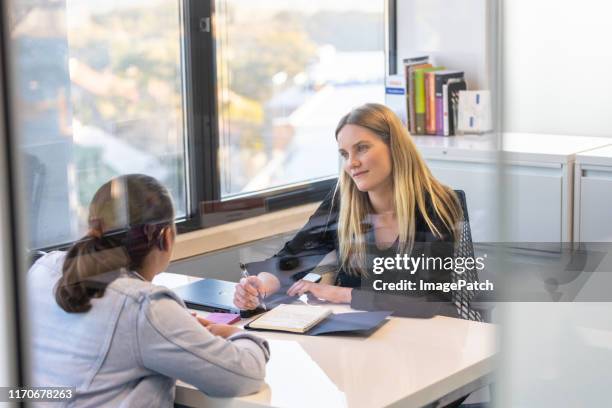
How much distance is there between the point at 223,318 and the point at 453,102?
79 centimetres

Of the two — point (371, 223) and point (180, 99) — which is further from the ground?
point (180, 99)

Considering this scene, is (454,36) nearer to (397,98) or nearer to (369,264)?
(397,98)

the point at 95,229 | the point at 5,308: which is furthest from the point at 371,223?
the point at 5,308

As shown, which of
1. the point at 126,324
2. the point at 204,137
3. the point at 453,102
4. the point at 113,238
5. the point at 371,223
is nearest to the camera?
the point at 453,102

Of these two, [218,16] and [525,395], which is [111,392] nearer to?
[525,395]

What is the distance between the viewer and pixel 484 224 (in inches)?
55.2

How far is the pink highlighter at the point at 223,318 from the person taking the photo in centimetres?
196

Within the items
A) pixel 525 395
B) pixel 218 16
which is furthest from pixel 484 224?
pixel 218 16

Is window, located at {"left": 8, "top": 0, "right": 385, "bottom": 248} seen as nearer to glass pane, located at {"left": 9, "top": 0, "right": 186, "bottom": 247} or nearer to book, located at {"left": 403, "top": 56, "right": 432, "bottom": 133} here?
glass pane, located at {"left": 9, "top": 0, "right": 186, "bottom": 247}

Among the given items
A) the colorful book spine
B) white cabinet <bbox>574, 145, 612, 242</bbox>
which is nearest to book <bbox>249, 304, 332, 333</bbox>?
the colorful book spine

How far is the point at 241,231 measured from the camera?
1943 mm

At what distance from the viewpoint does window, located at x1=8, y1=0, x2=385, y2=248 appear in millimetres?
1878

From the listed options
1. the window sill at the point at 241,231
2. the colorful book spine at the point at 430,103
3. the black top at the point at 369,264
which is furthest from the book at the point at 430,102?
the window sill at the point at 241,231

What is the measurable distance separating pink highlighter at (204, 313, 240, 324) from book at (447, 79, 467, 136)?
69 centimetres
